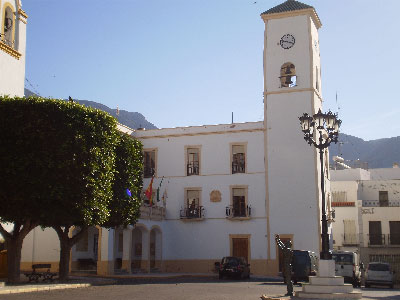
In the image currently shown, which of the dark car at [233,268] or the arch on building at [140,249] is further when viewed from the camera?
the arch on building at [140,249]

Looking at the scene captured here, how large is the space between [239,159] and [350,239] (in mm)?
13419

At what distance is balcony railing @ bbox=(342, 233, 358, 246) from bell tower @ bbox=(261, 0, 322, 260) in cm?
951

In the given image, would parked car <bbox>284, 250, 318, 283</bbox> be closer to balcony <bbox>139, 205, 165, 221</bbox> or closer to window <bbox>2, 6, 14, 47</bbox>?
balcony <bbox>139, 205, 165, 221</bbox>

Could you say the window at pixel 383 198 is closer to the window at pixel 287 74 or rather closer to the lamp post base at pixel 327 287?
the window at pixel 287 74

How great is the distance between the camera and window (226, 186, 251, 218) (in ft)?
131

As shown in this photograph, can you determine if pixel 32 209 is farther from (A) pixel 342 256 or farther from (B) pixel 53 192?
(A) pixel 342 256

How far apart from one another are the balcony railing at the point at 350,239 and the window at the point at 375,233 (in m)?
1.80

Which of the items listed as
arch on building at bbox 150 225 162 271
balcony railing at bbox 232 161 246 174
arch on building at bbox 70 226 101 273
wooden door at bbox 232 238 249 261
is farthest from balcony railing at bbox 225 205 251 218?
arch on building at bbox 70 226 101 273

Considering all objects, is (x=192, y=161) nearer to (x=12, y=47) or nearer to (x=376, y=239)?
(x=12, y=47)

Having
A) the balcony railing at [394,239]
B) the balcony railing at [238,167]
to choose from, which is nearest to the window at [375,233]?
Result: the balcony railing at [394,239]

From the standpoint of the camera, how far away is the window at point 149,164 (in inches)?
1681

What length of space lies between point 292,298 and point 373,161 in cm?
17878

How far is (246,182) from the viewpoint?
4009 centimetres

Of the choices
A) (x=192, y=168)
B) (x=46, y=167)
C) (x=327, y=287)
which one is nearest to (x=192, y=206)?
(x=192, y=168)
